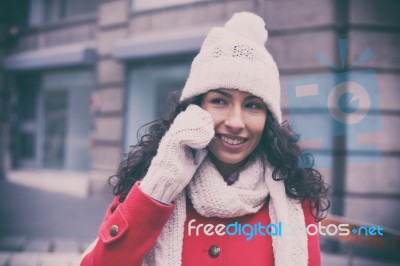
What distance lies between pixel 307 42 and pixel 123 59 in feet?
10.5

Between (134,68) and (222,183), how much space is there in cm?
556

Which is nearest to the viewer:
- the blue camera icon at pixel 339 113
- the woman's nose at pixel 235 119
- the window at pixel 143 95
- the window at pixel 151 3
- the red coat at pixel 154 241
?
the red coat at pixel 154 241

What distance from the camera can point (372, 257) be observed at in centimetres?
410

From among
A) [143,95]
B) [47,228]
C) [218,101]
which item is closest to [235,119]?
[218,101]

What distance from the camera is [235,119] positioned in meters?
1.32

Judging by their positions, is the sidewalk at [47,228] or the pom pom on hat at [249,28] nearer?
the pom pom on hat at [249,28]

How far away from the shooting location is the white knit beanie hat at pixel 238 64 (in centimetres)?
135

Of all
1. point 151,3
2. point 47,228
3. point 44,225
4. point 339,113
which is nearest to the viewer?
point 339,113

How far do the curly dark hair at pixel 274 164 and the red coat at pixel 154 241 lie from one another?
159 millimetres

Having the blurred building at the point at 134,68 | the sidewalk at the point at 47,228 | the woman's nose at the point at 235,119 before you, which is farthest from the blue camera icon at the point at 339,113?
the woman's nose at the point at 235,119

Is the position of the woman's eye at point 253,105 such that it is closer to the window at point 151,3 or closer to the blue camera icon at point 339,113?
the blue camera icon at point 339,113

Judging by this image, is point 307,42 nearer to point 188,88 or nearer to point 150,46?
point 150,46

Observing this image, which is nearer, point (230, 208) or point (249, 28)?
point (230, 208)

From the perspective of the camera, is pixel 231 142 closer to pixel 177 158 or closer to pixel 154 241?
pixel 177 158
